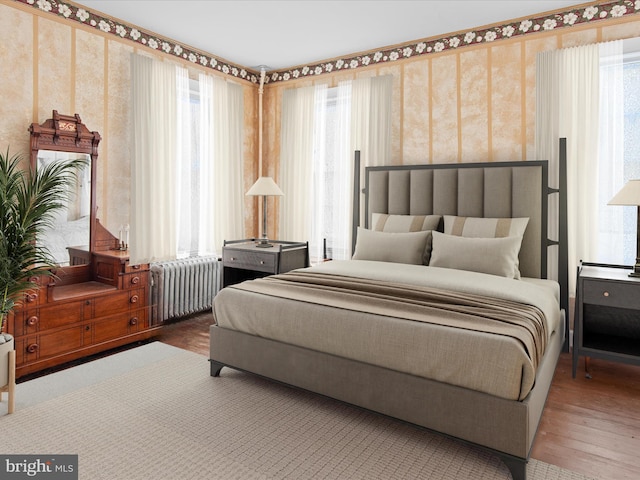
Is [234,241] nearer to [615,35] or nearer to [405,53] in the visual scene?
[405,53]

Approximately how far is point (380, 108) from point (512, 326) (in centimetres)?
287

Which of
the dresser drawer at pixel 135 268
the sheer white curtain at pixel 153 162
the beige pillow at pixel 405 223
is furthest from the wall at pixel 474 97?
the dresser drawer at pixel 135 268

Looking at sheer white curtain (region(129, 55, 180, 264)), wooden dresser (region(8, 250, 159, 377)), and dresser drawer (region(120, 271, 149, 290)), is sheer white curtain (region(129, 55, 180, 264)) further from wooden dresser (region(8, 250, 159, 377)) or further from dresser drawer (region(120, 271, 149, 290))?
wooden dresser (region(8, 250, 159, 377))

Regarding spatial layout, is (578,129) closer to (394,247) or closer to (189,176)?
(394,247)

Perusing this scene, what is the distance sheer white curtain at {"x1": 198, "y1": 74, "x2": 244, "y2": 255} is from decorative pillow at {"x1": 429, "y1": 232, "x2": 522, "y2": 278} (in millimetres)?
2412

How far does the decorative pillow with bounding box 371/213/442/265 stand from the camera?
12.3 ft

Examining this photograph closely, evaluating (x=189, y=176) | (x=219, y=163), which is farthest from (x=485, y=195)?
(x=189, y=176)

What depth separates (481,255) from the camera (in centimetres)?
319

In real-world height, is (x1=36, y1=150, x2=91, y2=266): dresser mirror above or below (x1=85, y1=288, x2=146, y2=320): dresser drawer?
above

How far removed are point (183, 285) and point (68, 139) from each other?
160 centimetres

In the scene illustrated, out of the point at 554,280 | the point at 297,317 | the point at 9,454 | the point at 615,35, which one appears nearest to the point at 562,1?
the point at 615,35

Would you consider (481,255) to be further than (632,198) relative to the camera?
Yes

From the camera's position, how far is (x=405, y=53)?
422 centimetres

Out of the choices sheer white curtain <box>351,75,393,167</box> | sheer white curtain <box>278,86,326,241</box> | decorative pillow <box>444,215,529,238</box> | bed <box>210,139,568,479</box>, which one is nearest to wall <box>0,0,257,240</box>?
sheer white curtain <box>278,86,326,241</box>
